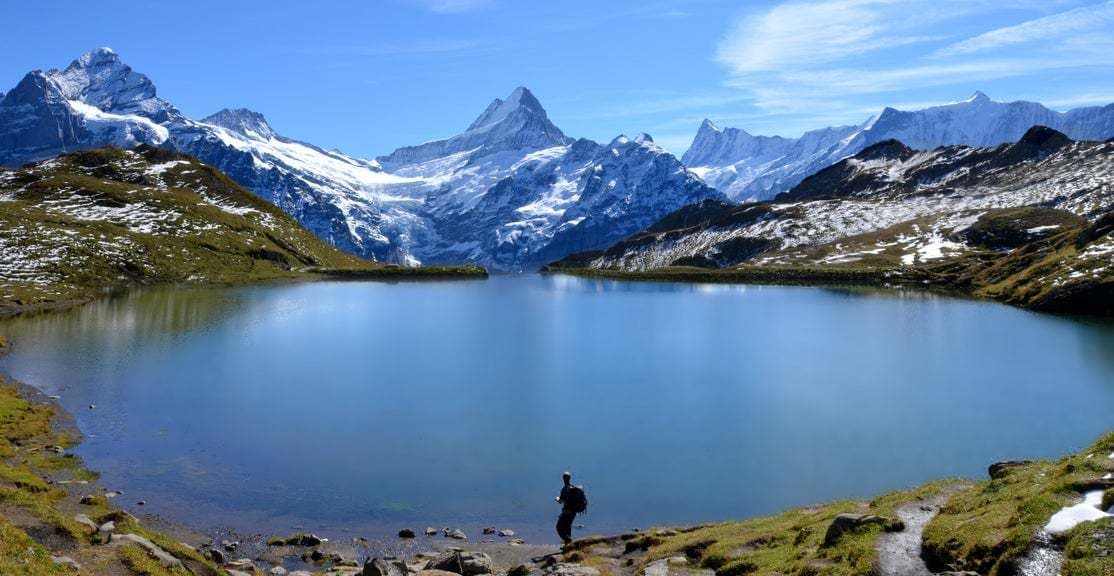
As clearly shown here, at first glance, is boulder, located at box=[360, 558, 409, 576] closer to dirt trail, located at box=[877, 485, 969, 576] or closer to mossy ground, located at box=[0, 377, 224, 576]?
mossy ground, located at box=[0, 377, 224, 576]

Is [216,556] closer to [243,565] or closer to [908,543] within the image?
[243,565]

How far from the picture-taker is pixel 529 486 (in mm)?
41562

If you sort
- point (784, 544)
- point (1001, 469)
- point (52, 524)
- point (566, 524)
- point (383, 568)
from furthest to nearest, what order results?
point (566, 524) < point (1001, 469) < point (784, 544) < point (52, 524) < point (383, 568)

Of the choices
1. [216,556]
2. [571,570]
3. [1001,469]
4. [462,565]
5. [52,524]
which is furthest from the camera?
[216,556]

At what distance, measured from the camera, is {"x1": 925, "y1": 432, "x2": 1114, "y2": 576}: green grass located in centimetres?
1866

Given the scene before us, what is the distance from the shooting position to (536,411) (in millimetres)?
58969

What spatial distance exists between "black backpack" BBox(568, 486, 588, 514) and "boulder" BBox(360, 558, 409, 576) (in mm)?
8832

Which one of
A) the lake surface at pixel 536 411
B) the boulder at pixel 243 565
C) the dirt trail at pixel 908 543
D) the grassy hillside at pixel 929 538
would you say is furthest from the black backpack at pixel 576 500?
the boulder at pixel 243 565

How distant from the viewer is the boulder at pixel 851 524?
22375mm

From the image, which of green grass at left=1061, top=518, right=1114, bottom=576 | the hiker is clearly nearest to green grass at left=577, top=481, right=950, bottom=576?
the hiker

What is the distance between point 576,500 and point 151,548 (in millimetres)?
15776

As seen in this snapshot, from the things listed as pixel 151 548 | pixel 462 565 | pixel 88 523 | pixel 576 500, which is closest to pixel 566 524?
pixel 576 500

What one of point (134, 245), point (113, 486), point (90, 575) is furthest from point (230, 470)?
point (134, 245)

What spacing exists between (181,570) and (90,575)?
11.6 feet
